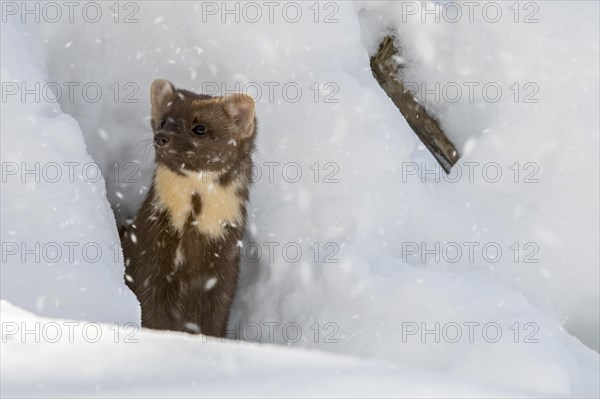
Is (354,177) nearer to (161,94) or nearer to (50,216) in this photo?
(161,94)

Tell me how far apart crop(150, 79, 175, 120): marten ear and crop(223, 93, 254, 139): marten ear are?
32 centimetres

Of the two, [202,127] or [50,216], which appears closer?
[50,216]

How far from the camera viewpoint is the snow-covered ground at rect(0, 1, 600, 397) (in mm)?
4227

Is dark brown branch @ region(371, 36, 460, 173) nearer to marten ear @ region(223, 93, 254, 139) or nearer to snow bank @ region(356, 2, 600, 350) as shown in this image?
snow bank @ region(356, 2, 600, 350)

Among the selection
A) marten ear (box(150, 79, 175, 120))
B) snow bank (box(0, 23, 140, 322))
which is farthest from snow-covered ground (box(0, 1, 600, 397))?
marten ear (box(150, 79, 175, 120))

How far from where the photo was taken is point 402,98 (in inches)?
253

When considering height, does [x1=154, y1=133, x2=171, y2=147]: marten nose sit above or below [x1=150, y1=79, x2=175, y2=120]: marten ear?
below

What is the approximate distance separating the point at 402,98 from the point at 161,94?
1836 millimetres

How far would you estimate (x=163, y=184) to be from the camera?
5.29 metres

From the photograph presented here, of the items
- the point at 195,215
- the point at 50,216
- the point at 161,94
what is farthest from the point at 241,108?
the point at 50,216

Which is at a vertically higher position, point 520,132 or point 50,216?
point 520,132

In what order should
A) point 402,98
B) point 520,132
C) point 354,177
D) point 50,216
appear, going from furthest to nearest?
point 402,98, point 520,132, point 354,177, point 50,216

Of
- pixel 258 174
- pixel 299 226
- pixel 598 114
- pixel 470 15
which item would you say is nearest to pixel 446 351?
pixel 299 226

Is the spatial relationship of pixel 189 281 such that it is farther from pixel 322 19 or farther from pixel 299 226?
pixel 322 19
